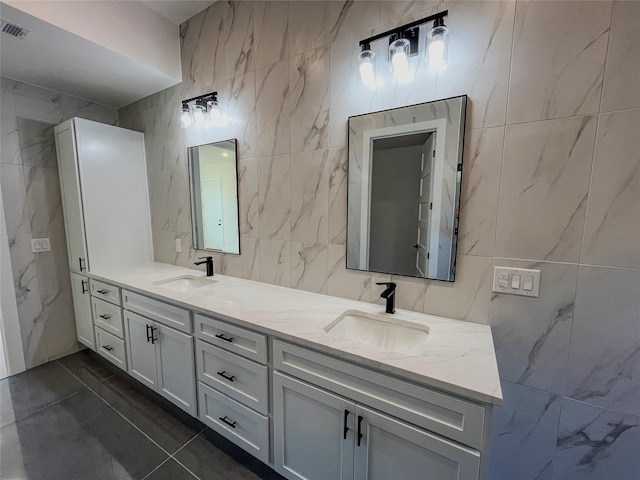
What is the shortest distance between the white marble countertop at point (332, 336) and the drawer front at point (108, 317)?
9.2 inches

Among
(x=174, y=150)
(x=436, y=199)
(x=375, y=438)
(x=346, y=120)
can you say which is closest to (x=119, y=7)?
(x=174, y=150)

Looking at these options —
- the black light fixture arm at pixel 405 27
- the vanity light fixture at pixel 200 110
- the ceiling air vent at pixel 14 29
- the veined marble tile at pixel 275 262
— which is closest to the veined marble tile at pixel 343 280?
the veined marble tile at pixel 275 262

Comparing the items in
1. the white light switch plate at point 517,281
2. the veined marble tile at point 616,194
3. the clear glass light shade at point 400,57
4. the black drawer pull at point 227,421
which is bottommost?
the black drawer pull at point 227,421

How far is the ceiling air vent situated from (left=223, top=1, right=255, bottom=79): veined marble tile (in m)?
1.11

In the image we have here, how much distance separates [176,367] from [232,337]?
632mm

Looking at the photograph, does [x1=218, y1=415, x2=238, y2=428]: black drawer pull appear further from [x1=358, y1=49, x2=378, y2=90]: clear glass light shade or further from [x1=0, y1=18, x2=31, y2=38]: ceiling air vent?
[x1=0, y1=18, x2=31, y2=38]: ceiling air vent

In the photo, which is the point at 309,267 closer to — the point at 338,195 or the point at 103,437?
the point at 338,195

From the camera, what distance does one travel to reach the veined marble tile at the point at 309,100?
1.53 m

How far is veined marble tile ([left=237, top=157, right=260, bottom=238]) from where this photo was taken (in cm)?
188

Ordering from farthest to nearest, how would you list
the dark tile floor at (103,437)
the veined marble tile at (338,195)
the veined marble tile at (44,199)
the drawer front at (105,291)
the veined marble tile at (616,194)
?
the veined marble tile at (44,199), the drawer front at (105,291), the veined marble tile at (338,195), the dark tile floor at (103,437), the veined marble tile at (616,194)

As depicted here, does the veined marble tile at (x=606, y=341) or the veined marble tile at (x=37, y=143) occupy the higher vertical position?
the veined marble tile at (x=37, y=143)

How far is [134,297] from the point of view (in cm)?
185

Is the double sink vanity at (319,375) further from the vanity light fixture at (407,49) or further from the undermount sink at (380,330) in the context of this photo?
the vanity light fixture at (407,49)

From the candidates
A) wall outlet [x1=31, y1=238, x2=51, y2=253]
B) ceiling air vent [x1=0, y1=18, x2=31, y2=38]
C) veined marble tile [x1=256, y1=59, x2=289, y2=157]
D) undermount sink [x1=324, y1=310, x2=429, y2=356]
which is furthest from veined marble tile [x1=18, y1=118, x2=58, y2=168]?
undermount sink [x1=324, y1=310, x2=429, y2=356]
